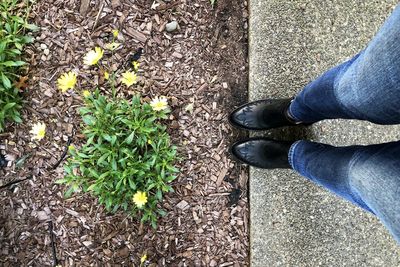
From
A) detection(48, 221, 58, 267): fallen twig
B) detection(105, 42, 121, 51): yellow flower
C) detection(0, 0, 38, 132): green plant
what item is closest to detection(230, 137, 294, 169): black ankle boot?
detection(105, 42, 121, 51): yellow flower

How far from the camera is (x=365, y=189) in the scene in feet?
4.76

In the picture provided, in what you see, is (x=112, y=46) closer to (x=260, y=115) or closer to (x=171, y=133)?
(x=171, y=133)

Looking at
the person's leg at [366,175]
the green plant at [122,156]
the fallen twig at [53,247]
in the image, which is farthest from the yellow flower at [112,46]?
the person's leg at [366,175]

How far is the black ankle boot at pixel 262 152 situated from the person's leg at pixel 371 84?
0.74 meters

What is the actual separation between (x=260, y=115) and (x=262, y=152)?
191mm

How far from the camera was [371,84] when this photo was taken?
131 cm

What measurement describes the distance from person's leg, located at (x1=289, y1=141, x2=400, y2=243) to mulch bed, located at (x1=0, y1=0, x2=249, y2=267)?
77 cm

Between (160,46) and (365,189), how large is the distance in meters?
1.54

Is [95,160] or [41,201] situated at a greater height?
[95,160]

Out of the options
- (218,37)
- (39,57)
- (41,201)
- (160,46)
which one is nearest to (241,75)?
(218,37)

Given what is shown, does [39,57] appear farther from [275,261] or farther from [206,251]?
[275,261]

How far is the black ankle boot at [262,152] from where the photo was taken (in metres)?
2.45

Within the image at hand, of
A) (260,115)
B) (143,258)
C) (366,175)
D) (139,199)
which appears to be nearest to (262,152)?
(260,115)

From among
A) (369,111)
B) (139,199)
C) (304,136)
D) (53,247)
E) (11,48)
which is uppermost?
(369,111)
